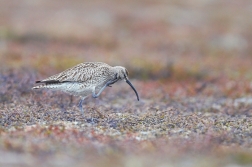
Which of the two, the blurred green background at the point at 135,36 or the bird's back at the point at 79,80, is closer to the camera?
the bird's back at the point at 79,80

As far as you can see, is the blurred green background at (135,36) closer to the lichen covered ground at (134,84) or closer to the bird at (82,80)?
the lichen covered ground at (134,84)

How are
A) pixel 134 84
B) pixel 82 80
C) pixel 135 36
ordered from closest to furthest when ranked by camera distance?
1. pixel 82 80
2. pixel 134 84
3. pixel 135 36

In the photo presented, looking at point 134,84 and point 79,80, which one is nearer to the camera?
point 79,80

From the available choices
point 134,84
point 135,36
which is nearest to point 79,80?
point 134,84

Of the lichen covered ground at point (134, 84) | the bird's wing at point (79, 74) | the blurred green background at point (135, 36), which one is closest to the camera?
the lichen covered ground at point (134, 84)

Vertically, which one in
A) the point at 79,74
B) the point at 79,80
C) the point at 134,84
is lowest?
the point at 134,84

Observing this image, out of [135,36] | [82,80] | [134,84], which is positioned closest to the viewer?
[82,80]

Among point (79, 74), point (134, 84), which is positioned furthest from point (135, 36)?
point (79, 74)

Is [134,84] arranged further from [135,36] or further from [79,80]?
[135,36]

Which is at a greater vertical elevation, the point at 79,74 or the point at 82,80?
the point at 79,74

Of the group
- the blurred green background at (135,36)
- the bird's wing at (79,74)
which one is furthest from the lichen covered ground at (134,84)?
the bird's wing at (79,74)

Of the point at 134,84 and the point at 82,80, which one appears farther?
the point at 134,84
